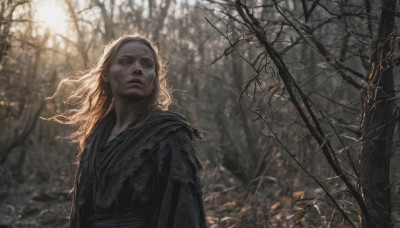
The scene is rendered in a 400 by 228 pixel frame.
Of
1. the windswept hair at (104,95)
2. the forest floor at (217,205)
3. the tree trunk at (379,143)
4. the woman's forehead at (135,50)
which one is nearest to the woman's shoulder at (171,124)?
A: the windswept hair at (104,95)

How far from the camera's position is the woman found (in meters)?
2.76

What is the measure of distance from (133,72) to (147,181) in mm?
721

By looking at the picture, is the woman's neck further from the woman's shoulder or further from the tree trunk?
the tree trunk

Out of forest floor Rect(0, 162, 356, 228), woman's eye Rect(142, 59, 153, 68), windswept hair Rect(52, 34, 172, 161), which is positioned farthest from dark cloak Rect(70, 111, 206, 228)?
forest floor Rect(0, 162, 356, 228)

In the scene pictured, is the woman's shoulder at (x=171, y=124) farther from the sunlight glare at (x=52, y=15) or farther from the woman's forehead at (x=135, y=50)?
the sunlight glare at (x=52, y=15)

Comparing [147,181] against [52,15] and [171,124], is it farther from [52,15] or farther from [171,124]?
[52,15]

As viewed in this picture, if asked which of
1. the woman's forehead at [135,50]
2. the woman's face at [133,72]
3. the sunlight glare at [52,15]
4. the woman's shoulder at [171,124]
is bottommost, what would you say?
the woman's shoulder at [171,124]

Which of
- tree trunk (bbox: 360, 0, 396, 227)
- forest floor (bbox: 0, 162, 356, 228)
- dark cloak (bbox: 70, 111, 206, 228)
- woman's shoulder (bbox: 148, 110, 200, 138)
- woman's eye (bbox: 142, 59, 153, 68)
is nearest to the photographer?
dark cloak (bbox: 70, 111, 206, 228)

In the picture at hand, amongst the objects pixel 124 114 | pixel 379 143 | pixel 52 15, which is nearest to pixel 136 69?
pixel 124 114

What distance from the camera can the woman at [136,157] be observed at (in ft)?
9.05

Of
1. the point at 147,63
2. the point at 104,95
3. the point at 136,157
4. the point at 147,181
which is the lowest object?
the point at 147,181

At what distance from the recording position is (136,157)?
2879 millimetres

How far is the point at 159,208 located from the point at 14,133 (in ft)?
31.4

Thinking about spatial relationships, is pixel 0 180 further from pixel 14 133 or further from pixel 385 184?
pixel 385 184
